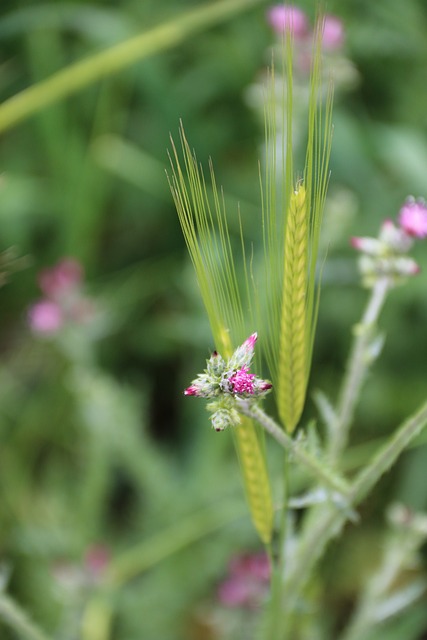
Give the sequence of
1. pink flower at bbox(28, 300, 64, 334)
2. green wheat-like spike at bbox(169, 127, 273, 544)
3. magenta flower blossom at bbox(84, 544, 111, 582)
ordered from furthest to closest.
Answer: pink flower at bbox(28, 300, 64, 334), magenta flower blossom at bbox(84, 544, 111, 582), green wheat-like spike at bbox(169, 127, 273, 544)

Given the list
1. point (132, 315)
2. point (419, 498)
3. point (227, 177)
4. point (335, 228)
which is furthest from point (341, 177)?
point (419, 498)

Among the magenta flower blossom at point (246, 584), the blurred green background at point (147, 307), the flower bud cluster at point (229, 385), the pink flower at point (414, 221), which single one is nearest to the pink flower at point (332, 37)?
the blurred green background at point (147, 307)

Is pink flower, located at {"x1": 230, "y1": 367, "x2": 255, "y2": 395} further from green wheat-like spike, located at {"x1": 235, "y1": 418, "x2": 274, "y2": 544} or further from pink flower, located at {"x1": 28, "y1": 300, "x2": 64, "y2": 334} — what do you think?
pink flower, located at {"x1": 28, "y1": 300, "x2": 64, "y2": 334}

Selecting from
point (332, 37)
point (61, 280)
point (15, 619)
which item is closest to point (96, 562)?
point (15, 619)

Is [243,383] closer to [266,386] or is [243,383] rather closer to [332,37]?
[266,386]

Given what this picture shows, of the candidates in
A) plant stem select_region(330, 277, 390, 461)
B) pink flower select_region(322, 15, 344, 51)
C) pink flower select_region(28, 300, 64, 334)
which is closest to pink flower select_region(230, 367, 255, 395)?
plant stem select_region(330, 277, 390, 461)
